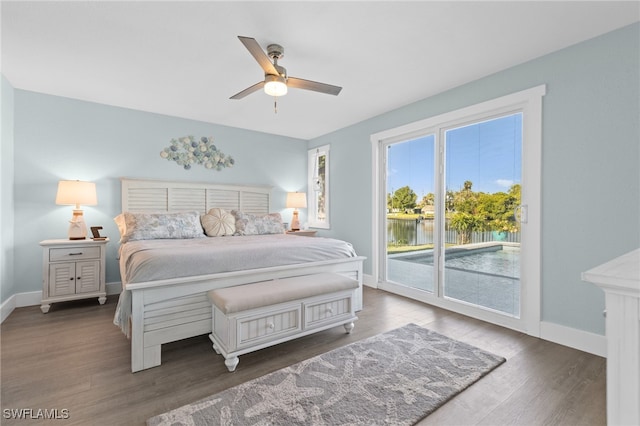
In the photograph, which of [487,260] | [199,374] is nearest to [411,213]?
[487,260]

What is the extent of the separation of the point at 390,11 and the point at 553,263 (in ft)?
8.01

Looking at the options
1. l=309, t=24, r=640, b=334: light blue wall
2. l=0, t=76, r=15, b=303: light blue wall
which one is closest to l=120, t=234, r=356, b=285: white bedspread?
l=0, t=76, r=15, b=303: light blue wall

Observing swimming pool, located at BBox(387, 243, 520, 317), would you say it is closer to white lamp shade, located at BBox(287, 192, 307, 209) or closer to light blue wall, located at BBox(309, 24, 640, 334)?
light blue wall, located at BBox(309, 24, 640, 334)

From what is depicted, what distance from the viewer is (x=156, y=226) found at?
3451 mm

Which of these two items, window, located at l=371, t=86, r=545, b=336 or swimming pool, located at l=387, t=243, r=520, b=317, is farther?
swimming pool, located at l=387, t=243, r=520, b=317

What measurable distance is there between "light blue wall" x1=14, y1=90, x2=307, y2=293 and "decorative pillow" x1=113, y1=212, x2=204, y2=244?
0.59 m

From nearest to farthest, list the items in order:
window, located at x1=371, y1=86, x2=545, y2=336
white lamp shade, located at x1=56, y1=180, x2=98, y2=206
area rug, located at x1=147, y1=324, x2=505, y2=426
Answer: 1. area rug, located at x1=147, y1=324, x2=505, y2=426
2. window, located at x1=371, y1=86, x2=545, y2=336
3. white lamp shade, located at x1=56, y1=180, x2=98, y2=206

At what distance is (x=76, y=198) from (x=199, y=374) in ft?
8.73

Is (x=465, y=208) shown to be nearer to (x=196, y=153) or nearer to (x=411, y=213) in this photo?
(x=411, y=213)

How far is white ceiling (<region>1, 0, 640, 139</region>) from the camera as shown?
2008mm

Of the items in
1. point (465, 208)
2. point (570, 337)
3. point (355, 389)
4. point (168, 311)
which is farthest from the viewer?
point (465, 208)

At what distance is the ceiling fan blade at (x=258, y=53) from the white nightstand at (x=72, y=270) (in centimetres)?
286

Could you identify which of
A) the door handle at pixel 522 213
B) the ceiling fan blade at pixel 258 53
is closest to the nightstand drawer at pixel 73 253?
the ceiling fan blade at pixel 258 53

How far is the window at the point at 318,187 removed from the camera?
526cm
